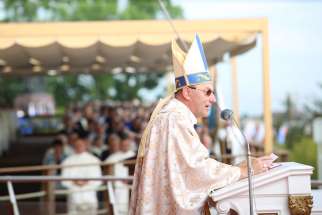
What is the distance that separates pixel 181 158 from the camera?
437cm

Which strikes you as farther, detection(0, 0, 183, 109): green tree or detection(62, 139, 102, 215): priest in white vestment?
detection(0, 0, 183, 109): green tree

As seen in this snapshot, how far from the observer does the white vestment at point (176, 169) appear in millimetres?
4297

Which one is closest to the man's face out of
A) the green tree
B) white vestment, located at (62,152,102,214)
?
white vestment, located at (62,152,102,214)

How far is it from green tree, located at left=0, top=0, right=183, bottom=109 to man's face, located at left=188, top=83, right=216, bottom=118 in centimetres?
2736

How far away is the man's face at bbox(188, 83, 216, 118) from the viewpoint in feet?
14.9

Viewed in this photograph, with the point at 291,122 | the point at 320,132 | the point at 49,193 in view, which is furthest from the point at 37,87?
the point at 49,193

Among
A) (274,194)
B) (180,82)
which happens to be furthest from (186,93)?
(274,194)

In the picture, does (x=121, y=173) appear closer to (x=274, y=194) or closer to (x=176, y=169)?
(x=176, y=169)

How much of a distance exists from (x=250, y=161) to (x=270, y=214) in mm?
311

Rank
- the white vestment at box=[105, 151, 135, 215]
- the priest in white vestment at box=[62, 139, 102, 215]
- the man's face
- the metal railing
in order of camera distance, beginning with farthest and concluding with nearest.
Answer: the priest in white vestment at box=[62, 139, 102, 215] < the white vestment at box=[105, 151, 135, 215] < the metal railing < the man's face

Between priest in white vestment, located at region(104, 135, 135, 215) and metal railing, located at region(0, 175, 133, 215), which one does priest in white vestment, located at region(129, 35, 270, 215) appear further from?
priest in white vestment, located at region(104, 135, 135, 215)

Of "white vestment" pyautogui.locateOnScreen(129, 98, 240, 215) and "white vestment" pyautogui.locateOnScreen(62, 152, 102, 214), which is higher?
"white vestment" pyautogui.locateOnScreen(129, 98, 240, 215)

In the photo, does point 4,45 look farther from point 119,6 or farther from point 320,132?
point 119,6

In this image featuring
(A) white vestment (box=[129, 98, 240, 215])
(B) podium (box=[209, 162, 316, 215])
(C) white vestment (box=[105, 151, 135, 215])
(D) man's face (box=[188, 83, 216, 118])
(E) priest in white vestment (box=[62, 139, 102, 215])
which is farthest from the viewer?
(E) priest in white vestment (box=[62, 139, 102, 215])
